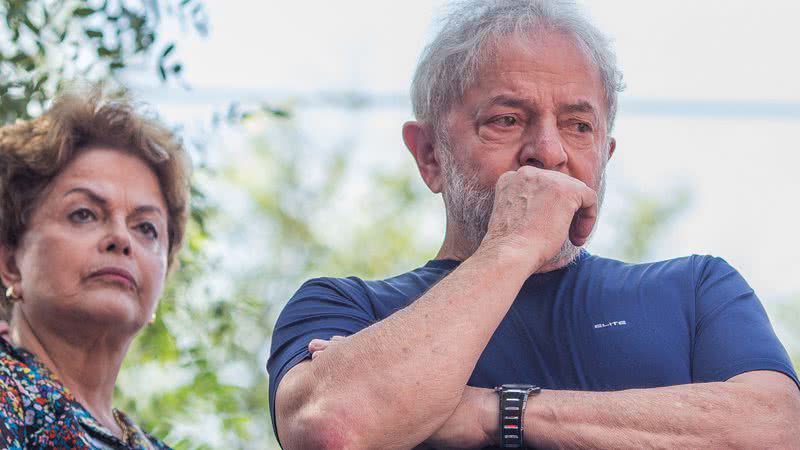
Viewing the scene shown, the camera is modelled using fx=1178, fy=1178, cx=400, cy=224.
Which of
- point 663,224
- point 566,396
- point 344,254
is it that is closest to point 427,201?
point 344,254

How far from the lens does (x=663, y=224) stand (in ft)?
57.2

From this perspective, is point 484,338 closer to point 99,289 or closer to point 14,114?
point 99,289

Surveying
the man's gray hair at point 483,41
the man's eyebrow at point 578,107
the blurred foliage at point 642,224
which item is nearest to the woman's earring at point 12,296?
the man's gray hair at point 483,41

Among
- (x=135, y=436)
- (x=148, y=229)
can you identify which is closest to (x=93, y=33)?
(x=148, y=229)

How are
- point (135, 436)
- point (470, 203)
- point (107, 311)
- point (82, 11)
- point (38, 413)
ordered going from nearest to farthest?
1. point (470, 203)
2. point (38, 413)
3. point (107, 311)
4. point (135, 436)
5. point (82, 11)

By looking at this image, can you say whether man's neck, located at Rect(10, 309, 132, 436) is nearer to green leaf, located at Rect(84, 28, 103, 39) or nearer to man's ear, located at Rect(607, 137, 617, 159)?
green leaf, located at Rect(84, 28, 103, 39)

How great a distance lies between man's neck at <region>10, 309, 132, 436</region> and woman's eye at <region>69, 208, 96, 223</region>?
34 centimetres

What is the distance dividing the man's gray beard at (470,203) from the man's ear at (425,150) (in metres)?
0.06

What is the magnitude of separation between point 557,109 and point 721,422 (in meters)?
0.79

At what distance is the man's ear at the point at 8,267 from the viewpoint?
376 cm

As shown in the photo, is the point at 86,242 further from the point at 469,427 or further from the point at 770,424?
the point at 770,424

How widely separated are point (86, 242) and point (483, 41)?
1.53 metres

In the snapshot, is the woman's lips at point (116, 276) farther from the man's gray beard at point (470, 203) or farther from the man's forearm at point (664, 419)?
the man's forearm at point (664, 419)

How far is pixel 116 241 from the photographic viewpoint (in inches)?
144
